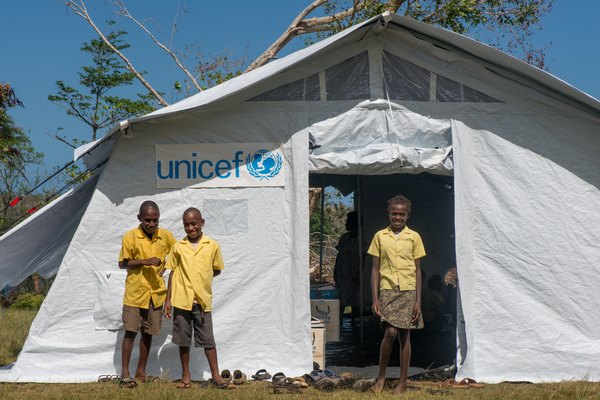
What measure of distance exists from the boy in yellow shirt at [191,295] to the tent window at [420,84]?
7.37 ft

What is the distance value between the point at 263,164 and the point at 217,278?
1.12 metres

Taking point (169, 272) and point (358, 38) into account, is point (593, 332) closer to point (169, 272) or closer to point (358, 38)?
point (358, 38)

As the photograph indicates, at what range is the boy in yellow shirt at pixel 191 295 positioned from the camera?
493 cm

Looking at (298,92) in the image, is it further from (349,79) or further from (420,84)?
(420,84)

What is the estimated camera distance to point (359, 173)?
224 inches

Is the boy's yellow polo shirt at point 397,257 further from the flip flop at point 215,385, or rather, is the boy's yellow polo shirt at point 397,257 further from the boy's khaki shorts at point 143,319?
the boy's khaki shorts at point 143,319

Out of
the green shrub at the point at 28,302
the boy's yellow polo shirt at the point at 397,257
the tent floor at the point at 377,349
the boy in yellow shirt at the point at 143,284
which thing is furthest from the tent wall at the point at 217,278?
the green shrub at the point at 28,302

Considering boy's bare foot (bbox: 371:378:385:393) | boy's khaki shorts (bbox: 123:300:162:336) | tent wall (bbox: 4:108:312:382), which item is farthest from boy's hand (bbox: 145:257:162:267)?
boy's bare foot (bbox: 371:378:385:393)

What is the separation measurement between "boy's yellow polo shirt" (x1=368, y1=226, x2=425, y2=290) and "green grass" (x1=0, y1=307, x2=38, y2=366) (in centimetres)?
A: 403

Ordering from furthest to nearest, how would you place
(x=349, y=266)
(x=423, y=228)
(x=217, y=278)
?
(x=423, y=228) → (x=349, y=266) → (x=217, y=278)

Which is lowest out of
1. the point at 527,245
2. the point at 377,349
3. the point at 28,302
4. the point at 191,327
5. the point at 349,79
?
the point at 377,349

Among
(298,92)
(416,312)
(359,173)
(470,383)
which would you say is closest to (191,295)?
(416,312)

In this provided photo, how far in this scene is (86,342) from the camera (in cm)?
545

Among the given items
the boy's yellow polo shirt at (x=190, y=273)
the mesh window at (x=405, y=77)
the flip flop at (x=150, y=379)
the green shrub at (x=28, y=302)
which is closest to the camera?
the boy's yellow polo shirt at (x=190, y=273)
